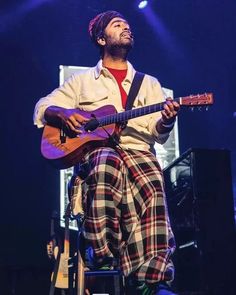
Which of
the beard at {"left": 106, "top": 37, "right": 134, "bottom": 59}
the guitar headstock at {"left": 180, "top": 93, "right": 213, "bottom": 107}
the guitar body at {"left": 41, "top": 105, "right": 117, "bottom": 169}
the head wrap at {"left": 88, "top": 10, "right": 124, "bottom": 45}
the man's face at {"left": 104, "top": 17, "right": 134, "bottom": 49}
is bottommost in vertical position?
the guitar body at {"left": 41, "top": 105, "right": 117, "bottom": 169}

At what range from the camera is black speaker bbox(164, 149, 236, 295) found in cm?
409

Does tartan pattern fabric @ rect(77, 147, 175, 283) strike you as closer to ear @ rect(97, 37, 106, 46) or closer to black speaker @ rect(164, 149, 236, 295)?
ear @ rect(97, 37, 106, 46)

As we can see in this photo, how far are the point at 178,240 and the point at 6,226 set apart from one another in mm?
2354

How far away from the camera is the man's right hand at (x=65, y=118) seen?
3072mm

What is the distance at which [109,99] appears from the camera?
3.29m

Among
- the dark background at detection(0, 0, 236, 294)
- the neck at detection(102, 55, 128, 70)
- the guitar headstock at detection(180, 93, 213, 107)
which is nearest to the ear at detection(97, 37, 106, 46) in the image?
the neck at detection(102, 55, 128, 70)

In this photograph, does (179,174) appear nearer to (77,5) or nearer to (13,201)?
(13,201)

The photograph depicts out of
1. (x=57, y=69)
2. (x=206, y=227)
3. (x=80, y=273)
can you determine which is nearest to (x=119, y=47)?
(x=80, y=273)

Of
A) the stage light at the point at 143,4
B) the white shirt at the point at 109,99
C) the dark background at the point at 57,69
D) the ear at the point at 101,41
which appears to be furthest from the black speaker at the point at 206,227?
the stage light at the point at 143,4

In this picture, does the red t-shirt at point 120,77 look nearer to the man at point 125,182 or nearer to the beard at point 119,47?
the man at point 125,182

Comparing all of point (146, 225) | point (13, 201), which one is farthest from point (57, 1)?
point (146, 225)

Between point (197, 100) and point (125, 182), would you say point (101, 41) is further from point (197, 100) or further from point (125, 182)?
point (125, 182)

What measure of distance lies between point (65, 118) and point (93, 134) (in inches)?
8.2

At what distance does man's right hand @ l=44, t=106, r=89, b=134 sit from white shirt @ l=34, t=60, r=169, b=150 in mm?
76
